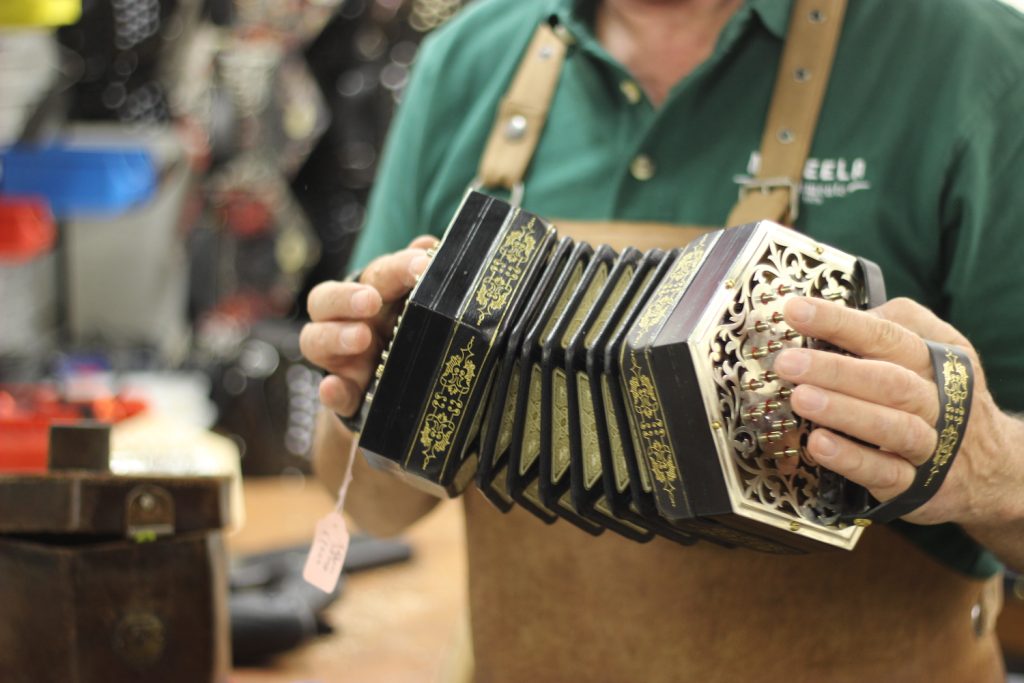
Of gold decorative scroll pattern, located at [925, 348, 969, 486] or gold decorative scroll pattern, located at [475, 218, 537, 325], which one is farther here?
gold decorative scroll pattern, located at [475, 218, 537, 325]

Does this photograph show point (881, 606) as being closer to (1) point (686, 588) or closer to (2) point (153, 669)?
(1) point (686, 588)

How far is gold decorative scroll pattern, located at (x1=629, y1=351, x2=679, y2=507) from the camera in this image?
104cm

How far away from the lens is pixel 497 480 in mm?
1270

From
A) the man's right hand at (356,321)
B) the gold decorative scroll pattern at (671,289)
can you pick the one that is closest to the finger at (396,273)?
the man's right hand at (356,321)

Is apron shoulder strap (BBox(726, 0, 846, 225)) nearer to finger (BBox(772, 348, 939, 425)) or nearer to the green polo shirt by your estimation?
the green polo shirt

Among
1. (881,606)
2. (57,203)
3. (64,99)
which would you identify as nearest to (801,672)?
(881,606)

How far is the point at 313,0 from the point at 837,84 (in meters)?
2.89

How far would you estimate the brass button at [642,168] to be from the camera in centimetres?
147

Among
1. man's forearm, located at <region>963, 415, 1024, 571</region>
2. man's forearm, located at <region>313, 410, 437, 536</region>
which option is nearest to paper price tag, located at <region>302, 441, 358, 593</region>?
man's forearm, located at <region>313, 410, 437, 536</region>

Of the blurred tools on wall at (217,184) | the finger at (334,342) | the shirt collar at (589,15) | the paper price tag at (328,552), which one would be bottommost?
the blurred tools on wall at (217,184)

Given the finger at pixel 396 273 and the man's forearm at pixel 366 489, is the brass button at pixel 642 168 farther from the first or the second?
the man's forearm at pixel 366 489

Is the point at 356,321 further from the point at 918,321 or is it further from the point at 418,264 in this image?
the point at 918,321

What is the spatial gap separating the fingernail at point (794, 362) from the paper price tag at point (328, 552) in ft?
1.92

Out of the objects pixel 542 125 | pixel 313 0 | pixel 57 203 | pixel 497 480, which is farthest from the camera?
pixel 313 0
